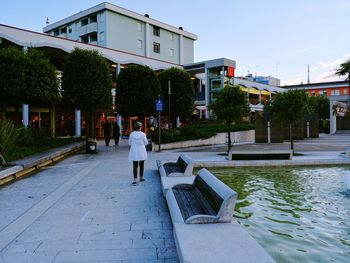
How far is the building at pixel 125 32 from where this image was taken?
47531 millimetres

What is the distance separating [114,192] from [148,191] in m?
0.83

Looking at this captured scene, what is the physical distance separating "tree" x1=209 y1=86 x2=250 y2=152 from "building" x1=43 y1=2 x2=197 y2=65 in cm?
3395

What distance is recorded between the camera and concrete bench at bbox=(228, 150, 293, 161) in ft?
43.0

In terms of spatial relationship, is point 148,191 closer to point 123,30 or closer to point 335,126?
point 335,126

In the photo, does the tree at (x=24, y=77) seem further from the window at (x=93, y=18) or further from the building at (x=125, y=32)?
Answer: the window at (x=93, y=18)

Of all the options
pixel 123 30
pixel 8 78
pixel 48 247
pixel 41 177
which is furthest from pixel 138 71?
pixel 123 30

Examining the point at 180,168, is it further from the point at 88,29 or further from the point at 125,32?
the point at 88,29

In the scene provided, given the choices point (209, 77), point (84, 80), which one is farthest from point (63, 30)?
point (84, 80)

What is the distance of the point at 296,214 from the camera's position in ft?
20.1

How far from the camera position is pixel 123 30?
1924 inches

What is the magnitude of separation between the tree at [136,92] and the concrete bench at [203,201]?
47.1 feet

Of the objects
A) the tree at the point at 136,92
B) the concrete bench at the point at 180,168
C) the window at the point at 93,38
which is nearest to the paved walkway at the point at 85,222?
the concrete bench at the point at 180,168

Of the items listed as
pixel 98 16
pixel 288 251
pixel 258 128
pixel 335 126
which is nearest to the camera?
pixel 288 251

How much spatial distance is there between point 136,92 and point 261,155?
32.7ft
